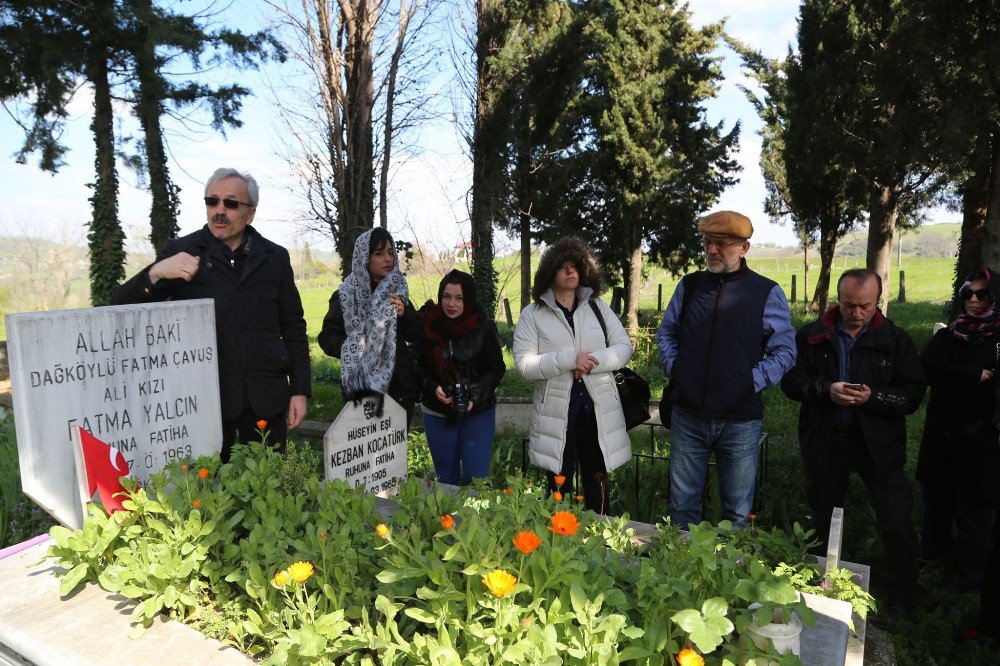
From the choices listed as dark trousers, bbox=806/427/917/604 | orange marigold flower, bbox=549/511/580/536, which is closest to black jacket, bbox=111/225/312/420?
orange marigold flower, bbox=549/511/580/536

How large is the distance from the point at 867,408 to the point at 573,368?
1310mm

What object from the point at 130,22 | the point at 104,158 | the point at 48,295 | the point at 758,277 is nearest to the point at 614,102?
the point at 130,22

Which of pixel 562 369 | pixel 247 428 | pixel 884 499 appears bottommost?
pixel 884 499

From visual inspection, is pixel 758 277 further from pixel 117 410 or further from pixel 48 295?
pixel 48 295

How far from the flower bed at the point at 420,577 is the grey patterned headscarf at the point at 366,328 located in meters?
1.12

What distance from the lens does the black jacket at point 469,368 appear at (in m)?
3.41

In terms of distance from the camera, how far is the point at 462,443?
3508 millimetres

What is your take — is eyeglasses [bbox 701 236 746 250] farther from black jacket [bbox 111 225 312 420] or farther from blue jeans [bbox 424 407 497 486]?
black jacket [bbox 111 225 312 420]

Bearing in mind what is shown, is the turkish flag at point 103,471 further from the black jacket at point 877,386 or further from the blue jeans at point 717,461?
the black jacket at point 877,386

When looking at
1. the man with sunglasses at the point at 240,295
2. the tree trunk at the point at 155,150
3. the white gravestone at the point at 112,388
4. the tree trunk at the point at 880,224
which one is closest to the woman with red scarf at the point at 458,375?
the man with sunglasses at the point at 240,295

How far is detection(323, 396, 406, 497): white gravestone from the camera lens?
281cm

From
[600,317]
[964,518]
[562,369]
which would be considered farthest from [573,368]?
[964,518]

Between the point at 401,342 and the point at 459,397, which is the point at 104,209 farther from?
the point at 459,397

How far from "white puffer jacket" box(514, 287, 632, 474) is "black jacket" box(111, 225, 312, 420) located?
1.14 metres
